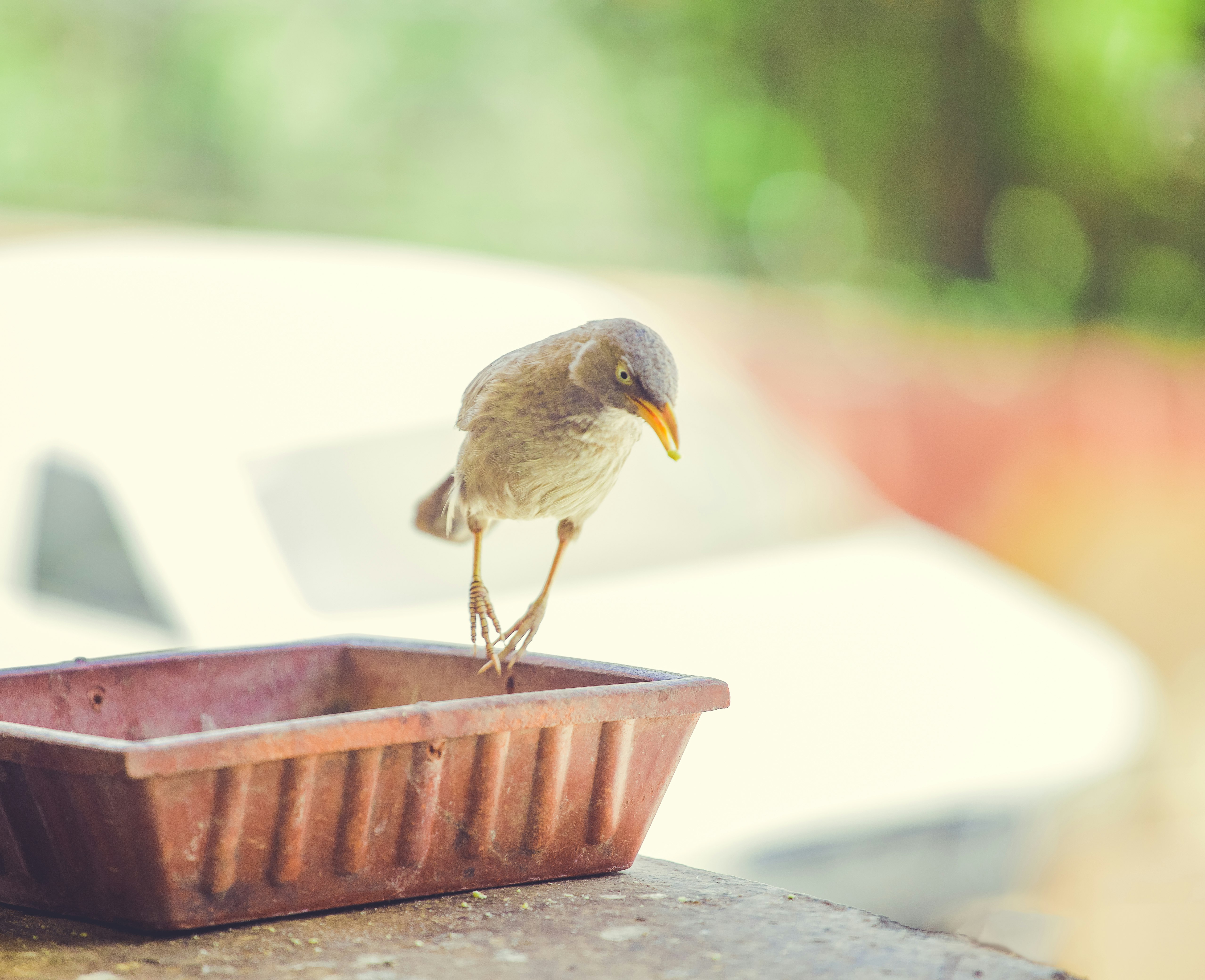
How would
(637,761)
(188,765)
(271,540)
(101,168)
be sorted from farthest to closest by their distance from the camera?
(101,168) < (271,540) < (637,761) < (188,765)

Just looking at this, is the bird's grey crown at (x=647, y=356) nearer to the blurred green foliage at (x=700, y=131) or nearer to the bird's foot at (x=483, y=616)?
the bird's foot at (x=483, y=616)

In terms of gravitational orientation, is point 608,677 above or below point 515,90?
below

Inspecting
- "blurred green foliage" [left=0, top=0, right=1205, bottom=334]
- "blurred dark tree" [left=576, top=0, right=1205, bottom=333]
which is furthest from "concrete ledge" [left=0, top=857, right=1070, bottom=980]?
"blurred dark tree" [left=576, top=0, right=1205, bottom=333]

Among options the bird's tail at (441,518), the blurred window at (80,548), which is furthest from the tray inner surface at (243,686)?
the blurred window at (80,548)

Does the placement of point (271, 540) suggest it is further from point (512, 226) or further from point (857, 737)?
point (512, 226)

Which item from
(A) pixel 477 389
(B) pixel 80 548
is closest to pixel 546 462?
(A) pixel 477 389

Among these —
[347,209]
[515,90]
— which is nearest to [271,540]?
[347,209]

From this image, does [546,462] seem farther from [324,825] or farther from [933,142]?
[933,142]
